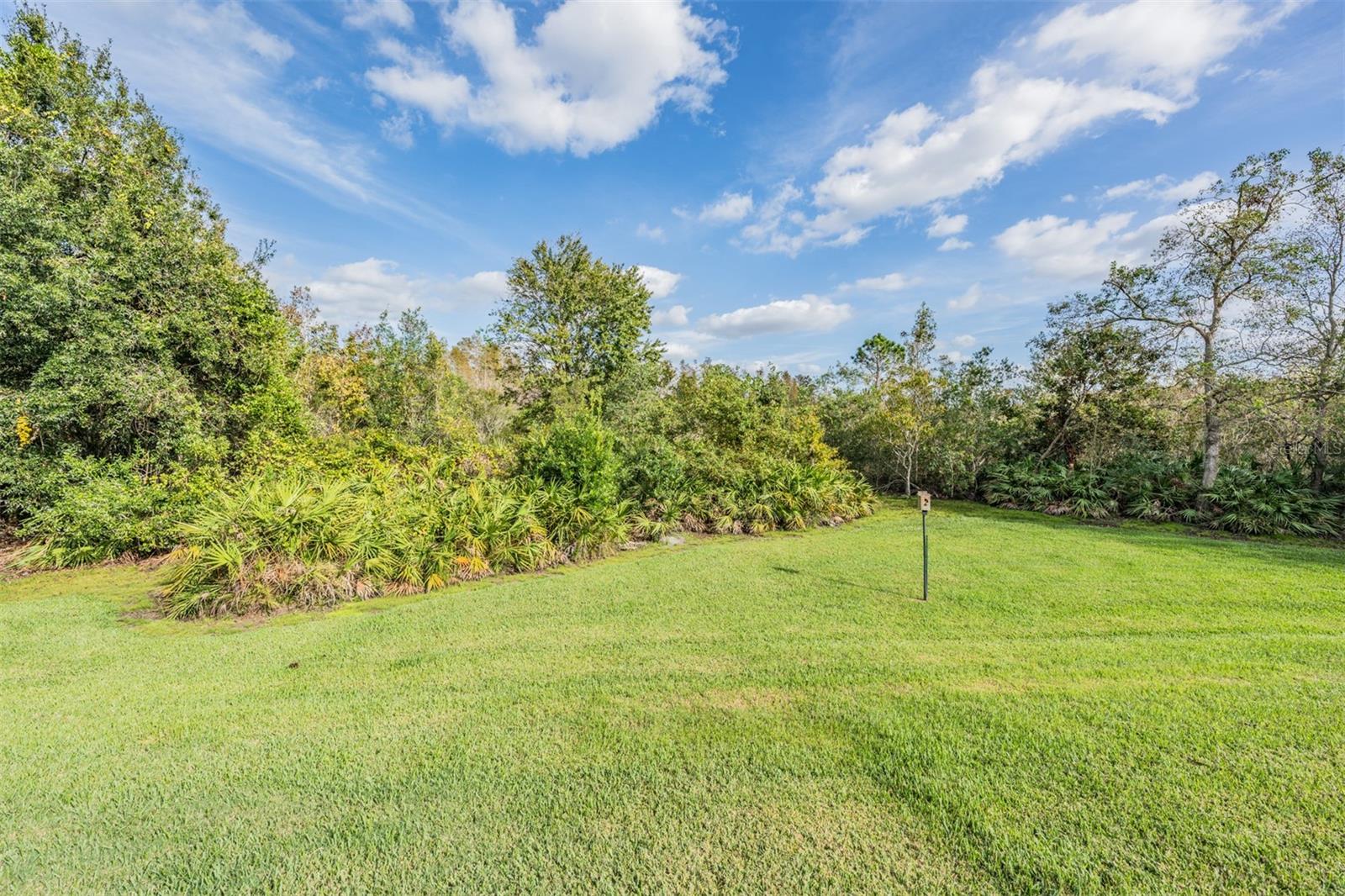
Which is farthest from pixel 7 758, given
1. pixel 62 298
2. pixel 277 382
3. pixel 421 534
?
pixel 277 382

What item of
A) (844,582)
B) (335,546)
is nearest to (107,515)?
(335,546)

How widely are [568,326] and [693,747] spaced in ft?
43.4

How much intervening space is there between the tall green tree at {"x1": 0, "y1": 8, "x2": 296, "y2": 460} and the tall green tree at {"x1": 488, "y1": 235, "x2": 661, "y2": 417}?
6130 millimetres

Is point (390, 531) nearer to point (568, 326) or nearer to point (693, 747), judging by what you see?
point (693, 747)

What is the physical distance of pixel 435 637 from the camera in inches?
162

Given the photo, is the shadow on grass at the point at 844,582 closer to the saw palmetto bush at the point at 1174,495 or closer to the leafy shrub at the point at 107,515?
the saw palmetto bush at the point at 1174,495

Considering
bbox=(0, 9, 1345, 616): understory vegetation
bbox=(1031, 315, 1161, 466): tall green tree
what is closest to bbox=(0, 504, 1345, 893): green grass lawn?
bbox=(0, 9, 1345, 616): understory vegetation

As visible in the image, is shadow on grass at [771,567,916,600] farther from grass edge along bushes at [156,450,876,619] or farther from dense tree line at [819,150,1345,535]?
dense tree line at [819,150,1345,535]

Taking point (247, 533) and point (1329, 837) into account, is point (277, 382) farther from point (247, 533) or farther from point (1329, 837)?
point (1329, 837)

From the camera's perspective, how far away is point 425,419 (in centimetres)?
1230

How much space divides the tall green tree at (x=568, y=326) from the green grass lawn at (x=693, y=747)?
10.1m

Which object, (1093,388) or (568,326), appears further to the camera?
(568,326)

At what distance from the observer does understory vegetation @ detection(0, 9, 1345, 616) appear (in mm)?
6340

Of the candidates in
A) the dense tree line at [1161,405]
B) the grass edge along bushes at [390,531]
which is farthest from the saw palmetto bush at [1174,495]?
the grass edge along bushes at [390,531]
